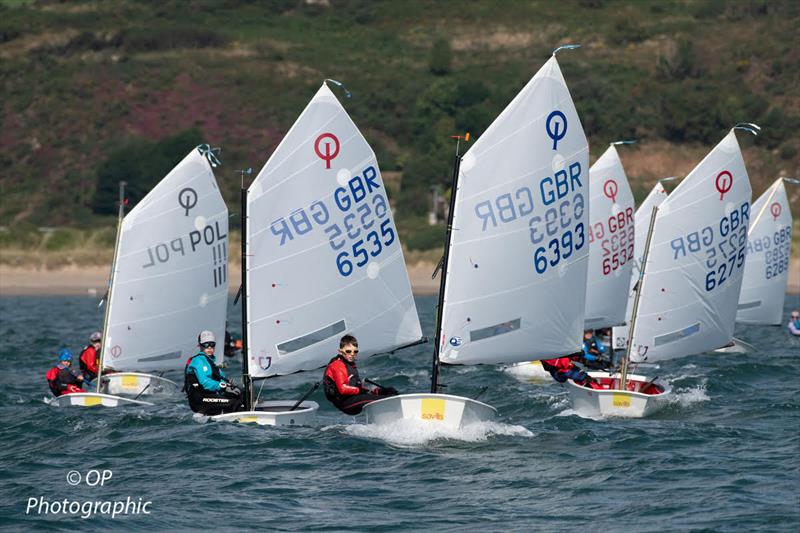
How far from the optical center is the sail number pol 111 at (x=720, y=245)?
911 inches

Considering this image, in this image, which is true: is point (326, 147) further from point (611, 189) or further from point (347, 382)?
point (611, 189)

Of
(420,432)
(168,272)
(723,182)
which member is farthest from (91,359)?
(723,182)

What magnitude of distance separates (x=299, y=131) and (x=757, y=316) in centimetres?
2027

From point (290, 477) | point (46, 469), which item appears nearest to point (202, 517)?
point (290, 477)

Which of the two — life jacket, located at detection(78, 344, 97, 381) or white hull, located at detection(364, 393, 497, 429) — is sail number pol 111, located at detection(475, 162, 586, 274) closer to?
white hull, located at detection(364, 393, 497, 429)

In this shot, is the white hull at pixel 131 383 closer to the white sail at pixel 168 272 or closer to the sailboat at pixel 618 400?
the white sail at pixel 168 272

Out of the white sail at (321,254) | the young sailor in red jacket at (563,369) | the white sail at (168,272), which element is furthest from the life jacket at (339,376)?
the white sail at (168,272)

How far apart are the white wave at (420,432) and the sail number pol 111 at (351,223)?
9.06ft

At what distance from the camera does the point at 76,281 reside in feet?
204

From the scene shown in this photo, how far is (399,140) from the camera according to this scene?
300 feet

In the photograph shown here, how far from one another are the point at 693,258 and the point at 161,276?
31.7ft

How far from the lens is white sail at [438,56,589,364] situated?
18625 mm

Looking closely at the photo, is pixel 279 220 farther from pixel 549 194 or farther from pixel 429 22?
pixel 429 22

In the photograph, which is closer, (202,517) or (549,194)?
(202,517)
